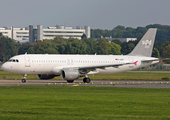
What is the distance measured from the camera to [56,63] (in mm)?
51500

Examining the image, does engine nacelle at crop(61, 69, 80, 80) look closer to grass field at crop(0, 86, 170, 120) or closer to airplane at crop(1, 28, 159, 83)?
airplane at crop(1, 28, 159, 83)

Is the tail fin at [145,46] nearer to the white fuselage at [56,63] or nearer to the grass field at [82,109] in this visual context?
the white fuselage at [56,63]

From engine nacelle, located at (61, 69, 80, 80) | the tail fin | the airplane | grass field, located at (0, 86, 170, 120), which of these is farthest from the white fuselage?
grass field, located at (0, 86, 170, 120)

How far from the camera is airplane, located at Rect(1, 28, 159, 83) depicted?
49.7m

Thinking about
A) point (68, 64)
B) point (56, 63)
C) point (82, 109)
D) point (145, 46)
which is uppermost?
point (145, 46)

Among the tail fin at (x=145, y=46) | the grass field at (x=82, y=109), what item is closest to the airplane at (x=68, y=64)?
the tail fin at (x=145, y=46)

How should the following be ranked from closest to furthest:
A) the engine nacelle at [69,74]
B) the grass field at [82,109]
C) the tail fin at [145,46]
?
the grass field at [82,109] < the engine nacelle at [69,74] < the tail fin at [145,46]

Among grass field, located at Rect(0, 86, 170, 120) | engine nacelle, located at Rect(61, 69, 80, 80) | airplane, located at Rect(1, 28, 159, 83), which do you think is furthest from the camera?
airplane, located at Rect(1, 28, 159, 83)

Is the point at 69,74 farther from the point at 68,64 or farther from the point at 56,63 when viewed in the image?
the point at 68,64

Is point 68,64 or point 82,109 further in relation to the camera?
point 68,64

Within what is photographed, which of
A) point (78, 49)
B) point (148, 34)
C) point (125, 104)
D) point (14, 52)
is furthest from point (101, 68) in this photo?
point (14, 52)

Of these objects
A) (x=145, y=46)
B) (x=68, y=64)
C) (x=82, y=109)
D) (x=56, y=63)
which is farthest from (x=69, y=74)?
(x=82, y=109)

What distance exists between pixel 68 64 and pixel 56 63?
6.71 ft

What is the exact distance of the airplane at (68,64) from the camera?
49.7m
